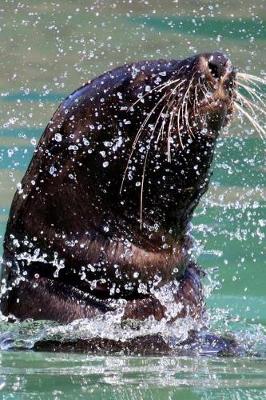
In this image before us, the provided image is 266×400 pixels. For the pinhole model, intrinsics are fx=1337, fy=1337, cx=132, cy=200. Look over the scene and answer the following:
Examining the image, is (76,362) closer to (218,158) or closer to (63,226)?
(63,226)

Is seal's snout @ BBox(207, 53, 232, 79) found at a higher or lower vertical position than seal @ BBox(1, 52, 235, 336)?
higher

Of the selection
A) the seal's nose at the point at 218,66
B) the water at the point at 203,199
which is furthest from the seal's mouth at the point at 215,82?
the water at the point at 203,199

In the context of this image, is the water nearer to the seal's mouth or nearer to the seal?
the seal

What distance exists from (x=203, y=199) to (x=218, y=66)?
3709 mm

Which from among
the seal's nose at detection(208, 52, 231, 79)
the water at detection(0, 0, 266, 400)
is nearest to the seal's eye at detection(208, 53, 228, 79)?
the seal's nose at detection(208, 52, 231, 79)

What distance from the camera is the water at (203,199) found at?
14.5 feet

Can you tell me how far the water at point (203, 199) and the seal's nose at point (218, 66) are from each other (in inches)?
36.1

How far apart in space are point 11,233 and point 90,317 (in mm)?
486

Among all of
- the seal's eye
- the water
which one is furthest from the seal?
the water

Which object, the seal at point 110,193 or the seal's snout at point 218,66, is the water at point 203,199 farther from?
the seal's snout at point 218,66

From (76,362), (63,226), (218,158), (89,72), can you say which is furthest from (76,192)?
(89,72)

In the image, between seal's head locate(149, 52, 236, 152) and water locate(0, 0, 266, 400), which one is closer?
water locate(0, 0, 266, 400)

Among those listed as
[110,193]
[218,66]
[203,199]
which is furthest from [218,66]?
[203,199]

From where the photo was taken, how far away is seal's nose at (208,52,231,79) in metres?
5.36
